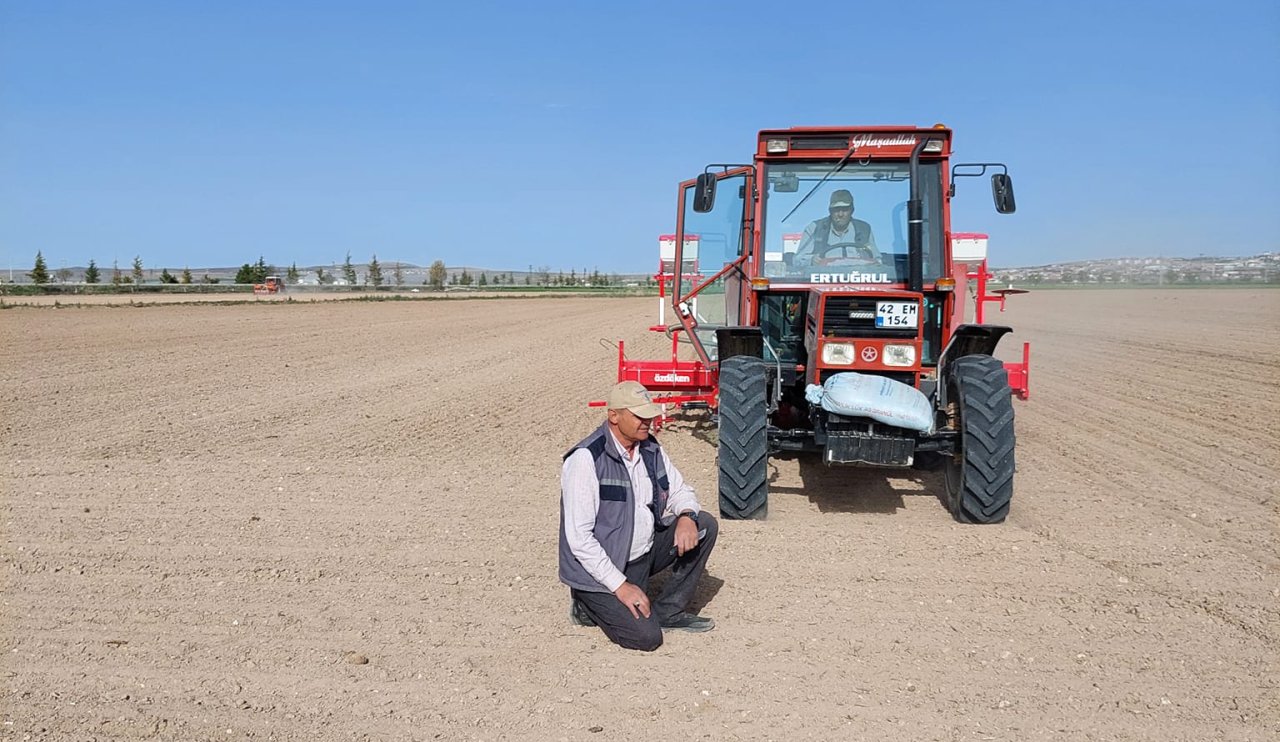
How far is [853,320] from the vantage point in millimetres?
6512

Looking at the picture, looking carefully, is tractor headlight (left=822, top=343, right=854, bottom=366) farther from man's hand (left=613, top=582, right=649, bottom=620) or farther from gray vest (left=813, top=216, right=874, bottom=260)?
man's hand (left=613, top=582, right=649, bottom=620)

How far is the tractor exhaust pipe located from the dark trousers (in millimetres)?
2955

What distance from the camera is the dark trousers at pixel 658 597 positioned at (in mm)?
4258

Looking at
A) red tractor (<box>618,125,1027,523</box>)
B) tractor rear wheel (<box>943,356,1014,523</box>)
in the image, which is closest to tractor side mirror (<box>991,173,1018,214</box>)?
red tractor (<box>618,125,1027,523</box>)

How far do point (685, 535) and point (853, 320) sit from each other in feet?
8.68

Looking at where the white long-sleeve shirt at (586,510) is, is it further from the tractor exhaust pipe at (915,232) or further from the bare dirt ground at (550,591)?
the tractor exhaust pipe at (915,232)

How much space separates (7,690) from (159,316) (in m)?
25.2

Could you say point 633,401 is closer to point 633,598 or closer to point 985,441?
point 633,598

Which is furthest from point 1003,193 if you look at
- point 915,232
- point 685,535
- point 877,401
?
point 685,535

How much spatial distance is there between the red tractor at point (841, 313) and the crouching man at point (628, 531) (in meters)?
1.54

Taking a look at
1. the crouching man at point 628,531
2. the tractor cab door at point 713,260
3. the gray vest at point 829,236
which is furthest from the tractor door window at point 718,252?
the crouching man at point 628,531

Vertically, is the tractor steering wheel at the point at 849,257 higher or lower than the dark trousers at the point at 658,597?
higher

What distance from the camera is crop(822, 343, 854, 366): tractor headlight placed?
21.3 feet

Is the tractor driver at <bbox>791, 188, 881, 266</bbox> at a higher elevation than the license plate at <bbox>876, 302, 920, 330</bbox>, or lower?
higher
